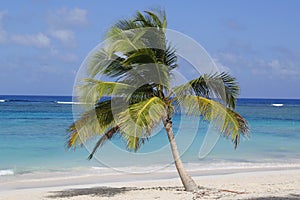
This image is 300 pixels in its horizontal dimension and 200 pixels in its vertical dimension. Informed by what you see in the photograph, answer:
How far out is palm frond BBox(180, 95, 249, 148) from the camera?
32.8 feet

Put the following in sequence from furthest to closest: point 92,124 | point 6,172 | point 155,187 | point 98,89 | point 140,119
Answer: point 6,172, point 155,187, point 92,124, point 98,89, point 140,119

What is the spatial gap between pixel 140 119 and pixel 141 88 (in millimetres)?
1121

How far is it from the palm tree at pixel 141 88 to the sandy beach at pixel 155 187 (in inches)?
51.6

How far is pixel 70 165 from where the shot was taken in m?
18.1

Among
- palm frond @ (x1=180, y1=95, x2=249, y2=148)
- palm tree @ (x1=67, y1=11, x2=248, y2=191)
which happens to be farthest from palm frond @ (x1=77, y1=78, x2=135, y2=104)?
palm frond @ (x1=180, y1=95, x2=249, y2=148)

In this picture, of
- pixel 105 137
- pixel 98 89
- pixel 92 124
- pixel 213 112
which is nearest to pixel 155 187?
pixel 105 137

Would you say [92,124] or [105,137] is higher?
[92,124]

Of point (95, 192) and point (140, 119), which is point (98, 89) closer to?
point (140, 119)

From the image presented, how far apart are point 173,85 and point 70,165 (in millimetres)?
8879

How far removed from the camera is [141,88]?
10.2m

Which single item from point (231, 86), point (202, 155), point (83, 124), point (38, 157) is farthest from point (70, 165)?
point (231, 86)

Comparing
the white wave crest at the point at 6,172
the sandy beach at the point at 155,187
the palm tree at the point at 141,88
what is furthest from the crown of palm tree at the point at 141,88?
the white wave crest at the point at 6,172

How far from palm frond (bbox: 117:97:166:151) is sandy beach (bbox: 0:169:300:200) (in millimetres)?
1562

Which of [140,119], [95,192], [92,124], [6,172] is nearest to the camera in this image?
[140,119]
